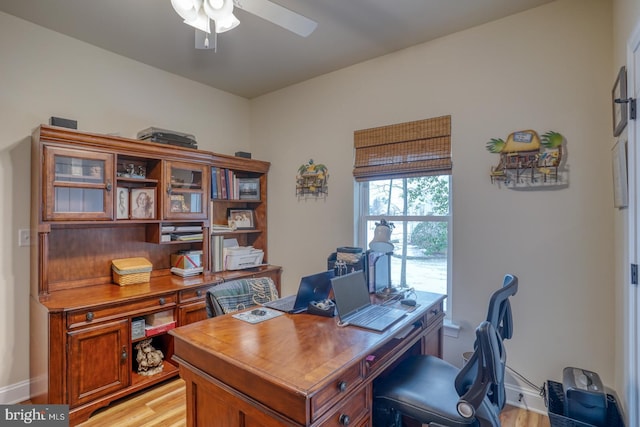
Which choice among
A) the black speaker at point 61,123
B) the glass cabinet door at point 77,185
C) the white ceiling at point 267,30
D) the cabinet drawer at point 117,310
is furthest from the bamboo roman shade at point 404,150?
the black speaker at point 61,123

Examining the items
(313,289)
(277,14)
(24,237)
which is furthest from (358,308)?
(24,237)

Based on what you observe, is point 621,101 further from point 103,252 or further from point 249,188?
point 103,252

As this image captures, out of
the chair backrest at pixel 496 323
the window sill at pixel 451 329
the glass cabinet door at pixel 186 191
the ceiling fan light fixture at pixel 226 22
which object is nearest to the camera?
the chair backrest at pixel 496 323

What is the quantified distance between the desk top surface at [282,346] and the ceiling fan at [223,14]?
153cm

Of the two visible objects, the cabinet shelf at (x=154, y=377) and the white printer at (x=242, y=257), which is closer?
the cabinet shelf at (x=154, y=377)

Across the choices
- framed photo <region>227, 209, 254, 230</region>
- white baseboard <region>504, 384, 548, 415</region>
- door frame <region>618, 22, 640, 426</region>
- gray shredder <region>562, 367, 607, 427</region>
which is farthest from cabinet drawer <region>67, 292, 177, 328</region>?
door frame <region>618, 22, 640, 426</region>

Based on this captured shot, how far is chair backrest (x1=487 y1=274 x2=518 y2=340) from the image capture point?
1387 mm

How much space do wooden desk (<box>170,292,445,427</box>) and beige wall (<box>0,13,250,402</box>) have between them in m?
1.78

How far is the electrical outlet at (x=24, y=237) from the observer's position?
95.2 inches

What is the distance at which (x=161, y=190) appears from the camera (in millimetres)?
2795

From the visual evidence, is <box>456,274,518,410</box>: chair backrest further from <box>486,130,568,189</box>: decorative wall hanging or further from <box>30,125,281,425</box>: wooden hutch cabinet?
<box>30,125,281,425</box>: wooden hutch cabinet

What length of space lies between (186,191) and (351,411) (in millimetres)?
2375

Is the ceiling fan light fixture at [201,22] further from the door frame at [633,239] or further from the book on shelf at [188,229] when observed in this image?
the door frame at [633,239]

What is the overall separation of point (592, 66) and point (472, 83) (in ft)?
2.32
